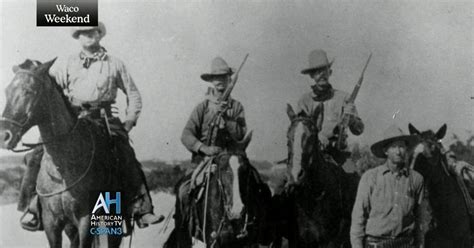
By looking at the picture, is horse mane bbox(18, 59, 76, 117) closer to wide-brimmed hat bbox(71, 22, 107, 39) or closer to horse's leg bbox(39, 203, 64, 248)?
wide-brimmed hat bbox(71, 22, 107, 39)

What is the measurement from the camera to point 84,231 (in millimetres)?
5941

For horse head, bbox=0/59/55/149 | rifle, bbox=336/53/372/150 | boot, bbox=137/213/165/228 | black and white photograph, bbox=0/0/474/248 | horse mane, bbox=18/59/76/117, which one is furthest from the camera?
rifle, bbox=336/53/372/150

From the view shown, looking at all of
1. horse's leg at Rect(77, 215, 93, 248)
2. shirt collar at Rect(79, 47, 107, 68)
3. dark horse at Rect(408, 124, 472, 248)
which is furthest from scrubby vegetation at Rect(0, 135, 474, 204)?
dark horse at Rect(408, 124, 472, 248)

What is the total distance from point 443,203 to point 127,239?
286cm

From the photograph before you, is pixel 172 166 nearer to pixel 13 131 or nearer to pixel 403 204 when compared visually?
pixel 13 131

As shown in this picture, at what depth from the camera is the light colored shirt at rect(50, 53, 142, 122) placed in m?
6.11

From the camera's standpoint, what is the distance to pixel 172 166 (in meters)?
6.14

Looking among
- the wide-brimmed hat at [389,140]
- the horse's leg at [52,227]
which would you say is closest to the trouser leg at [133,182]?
the horse's leg at [52,227]

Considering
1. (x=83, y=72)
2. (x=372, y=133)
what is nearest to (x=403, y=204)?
(x=372, y=133)

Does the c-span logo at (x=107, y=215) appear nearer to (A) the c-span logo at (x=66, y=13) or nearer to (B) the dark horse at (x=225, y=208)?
(B) the dark horse at (x=225, y=208)

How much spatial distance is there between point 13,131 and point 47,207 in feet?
2.37

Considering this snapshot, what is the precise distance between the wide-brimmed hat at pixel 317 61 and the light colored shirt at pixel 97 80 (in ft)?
5.17

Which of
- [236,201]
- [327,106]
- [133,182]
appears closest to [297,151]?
[327,106]

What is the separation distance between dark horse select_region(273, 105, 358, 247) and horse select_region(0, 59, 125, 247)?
1.55 metres
